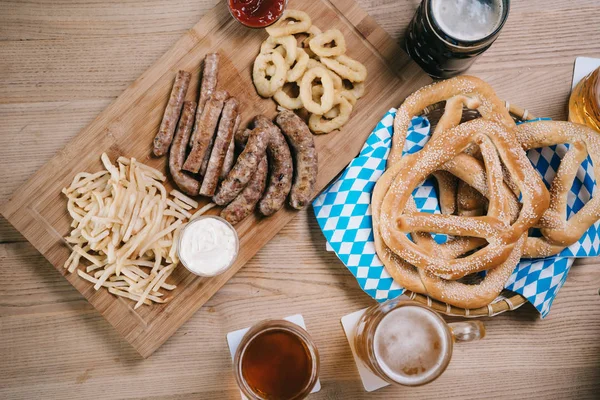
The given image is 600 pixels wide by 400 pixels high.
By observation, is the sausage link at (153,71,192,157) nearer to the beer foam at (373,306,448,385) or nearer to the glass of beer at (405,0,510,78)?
the glass of beer at (405,0,510,78)

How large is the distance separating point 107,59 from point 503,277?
212 cm

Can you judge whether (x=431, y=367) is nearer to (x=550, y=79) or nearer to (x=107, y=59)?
(x=550, y=79)

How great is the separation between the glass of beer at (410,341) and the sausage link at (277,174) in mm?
658

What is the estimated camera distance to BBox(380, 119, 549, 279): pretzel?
6.67 ft

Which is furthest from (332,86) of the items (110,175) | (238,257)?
(110,175)

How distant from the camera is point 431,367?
6.77 feet

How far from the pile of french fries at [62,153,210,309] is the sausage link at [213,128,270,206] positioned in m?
0.17

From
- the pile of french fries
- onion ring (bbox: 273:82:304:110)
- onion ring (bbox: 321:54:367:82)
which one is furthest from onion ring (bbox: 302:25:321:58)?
the pile of french fries

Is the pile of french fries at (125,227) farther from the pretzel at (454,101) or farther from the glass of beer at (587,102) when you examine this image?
the glass of beer at (587,102)

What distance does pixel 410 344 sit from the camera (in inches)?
82.4

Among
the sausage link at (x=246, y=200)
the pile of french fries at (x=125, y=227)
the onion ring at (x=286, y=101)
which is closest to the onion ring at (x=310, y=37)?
the onion ring at (x=286, y=101)

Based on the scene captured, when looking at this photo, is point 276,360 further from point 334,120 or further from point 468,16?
point 468,16

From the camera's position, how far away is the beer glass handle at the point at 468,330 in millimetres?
2082

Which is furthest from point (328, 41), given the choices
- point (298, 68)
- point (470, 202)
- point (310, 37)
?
point (470, 202)
